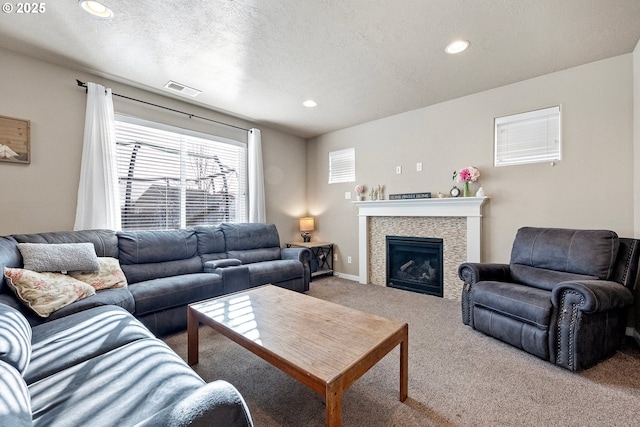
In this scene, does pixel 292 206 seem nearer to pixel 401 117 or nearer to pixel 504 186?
pixel 401 117

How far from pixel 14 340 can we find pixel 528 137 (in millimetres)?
4309

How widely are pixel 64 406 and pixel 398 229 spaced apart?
370 centimetres

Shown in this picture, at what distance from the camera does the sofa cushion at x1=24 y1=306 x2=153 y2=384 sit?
1.20 m

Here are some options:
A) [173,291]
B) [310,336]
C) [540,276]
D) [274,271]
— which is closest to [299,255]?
[274,271]

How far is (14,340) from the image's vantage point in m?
1.13

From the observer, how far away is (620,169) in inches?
98.7

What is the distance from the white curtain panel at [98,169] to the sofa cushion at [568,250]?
4242 mm

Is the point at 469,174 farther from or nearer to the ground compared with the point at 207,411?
farther from the ground

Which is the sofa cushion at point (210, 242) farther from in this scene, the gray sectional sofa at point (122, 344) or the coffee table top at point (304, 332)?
the coffee table top at point (304, 332)

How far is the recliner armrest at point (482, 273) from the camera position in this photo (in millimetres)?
2542

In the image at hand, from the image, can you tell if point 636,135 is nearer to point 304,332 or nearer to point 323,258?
point 304,332

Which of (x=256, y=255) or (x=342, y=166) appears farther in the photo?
(x=342, y=166)

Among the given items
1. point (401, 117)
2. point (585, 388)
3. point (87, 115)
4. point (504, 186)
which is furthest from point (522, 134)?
point (87, 115)

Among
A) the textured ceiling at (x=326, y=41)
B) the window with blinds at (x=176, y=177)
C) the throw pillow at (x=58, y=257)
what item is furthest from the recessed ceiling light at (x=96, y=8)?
the throw pillow at (x=58, y=257)
